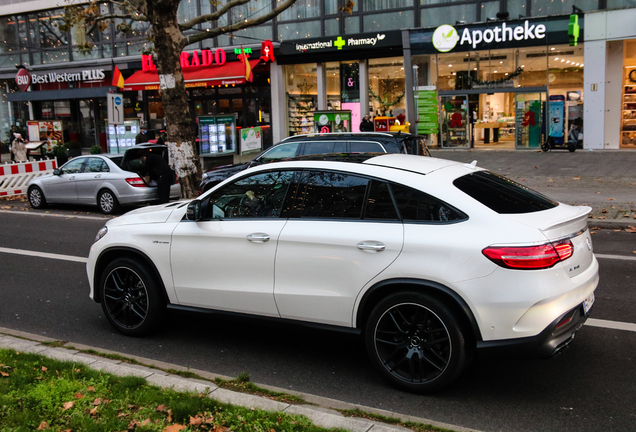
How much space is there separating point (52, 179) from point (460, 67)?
1721 centimetres

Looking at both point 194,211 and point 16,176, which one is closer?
point 194,211

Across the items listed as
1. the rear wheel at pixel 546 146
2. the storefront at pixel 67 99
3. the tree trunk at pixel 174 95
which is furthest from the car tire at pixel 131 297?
the storefront at pixel 67 99

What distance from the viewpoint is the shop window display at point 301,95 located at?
28.4 m

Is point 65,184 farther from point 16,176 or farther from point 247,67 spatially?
point 247,67

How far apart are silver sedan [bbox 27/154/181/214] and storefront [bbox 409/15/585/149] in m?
14.4

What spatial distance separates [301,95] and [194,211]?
2413 centimetres

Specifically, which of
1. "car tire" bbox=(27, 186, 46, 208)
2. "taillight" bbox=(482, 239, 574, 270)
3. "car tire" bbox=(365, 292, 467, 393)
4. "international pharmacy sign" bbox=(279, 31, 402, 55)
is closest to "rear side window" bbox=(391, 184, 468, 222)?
"taillight" bbox=(482, 239, 574, 270)

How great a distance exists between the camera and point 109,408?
404 centimetres

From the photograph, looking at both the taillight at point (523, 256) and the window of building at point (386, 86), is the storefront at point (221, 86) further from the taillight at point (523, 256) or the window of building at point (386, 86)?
the taillight at point (523, 256)

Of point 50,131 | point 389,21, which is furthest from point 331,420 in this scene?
point 50,131

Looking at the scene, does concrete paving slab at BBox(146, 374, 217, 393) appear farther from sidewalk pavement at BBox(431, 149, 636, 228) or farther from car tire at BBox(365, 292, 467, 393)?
sidewalk pavement at BBox(431, 149, 636, 228)

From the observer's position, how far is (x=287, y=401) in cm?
424

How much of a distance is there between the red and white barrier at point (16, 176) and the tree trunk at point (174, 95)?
8.26 metres

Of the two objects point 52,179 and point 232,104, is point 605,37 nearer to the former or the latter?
point 232,104
